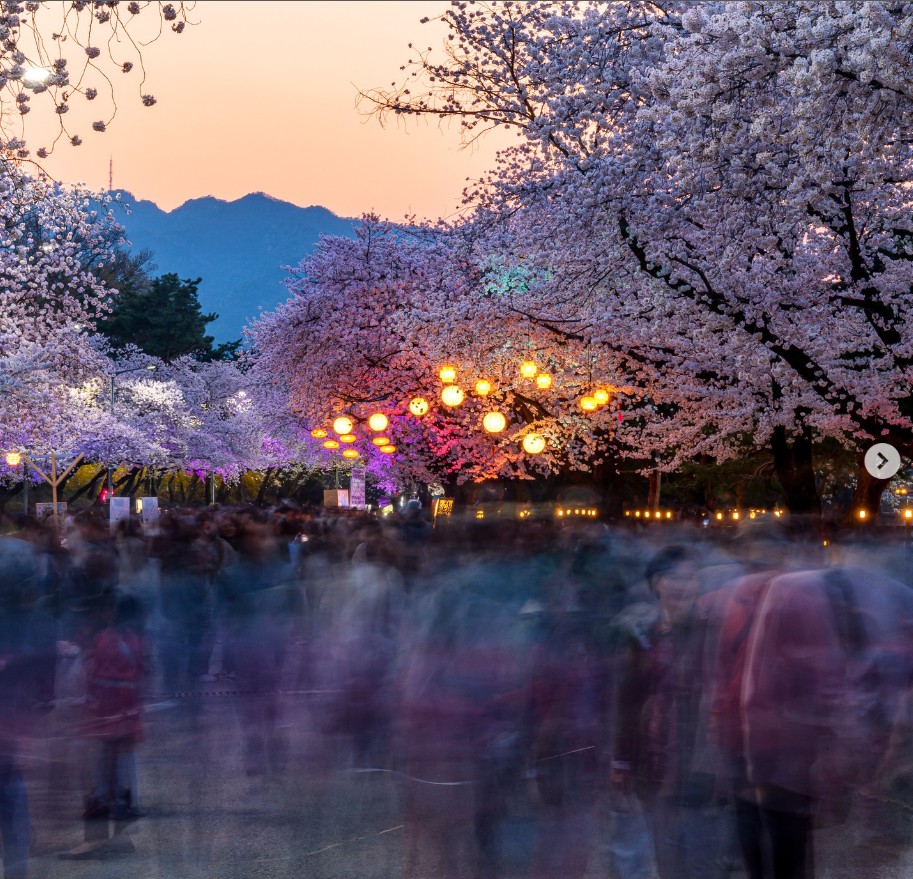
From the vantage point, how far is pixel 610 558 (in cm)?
1070

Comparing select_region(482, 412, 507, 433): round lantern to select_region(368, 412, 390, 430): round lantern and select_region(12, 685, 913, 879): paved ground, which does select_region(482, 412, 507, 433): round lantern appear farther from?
select_region(12, 685, 913, 879): paved ground

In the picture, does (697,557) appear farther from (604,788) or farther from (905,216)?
(905,216)

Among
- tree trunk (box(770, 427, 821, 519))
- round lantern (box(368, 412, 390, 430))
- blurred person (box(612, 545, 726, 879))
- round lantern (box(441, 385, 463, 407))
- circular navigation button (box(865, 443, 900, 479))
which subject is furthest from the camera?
Answer: tree trunk (box(770, 427, 821, 519))

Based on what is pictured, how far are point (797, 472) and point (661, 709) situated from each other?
19.0 metres

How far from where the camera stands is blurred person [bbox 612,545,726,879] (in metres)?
7.51

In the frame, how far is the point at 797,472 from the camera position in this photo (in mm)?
25812

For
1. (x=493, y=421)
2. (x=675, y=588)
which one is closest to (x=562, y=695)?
(x=675, y=588)

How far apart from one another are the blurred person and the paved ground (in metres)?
0.37

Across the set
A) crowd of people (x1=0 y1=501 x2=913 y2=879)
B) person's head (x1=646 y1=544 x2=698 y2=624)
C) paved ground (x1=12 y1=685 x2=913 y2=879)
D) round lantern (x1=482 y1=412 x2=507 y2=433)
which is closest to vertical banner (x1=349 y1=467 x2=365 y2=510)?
round lantern (x1=482 y1=412 x2=507 y2=433)

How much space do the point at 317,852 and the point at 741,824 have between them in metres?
3.31

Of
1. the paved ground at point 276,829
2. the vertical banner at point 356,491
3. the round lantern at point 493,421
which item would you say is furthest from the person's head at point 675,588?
the vertical banner at point 356,491

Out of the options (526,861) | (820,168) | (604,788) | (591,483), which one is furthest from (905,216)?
(591,483)

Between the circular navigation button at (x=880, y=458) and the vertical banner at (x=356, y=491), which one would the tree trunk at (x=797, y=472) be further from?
the vertical banner at (x=356, y=491)

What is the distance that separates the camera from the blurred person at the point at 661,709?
7.51 m
